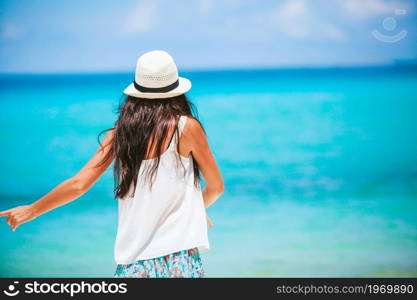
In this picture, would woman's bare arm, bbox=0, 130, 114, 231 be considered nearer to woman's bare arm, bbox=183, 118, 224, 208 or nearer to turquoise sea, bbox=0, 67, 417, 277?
woman's bare arm, bbox=183, 118, 224, 208

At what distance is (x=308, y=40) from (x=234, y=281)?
28.9 ft

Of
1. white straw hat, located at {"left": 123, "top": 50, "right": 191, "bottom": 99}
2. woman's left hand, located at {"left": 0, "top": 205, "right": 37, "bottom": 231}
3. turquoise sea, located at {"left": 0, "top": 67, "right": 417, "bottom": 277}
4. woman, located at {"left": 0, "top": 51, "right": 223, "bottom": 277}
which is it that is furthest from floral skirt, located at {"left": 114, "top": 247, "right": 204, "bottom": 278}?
turquoise sea, located at {"left": 0, "top": 67, "right": 417, "bottom": 277}

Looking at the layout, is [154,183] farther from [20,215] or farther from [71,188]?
[20,215]

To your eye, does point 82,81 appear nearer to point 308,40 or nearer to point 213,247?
point 308,40

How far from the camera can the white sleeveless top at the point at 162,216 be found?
1.98 metres

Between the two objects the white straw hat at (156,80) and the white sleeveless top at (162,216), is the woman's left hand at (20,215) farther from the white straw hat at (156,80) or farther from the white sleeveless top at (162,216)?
the white straw hat at (156,80)

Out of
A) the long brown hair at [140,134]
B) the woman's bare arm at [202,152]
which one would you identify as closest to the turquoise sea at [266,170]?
the woman's bare arm at [202,152]

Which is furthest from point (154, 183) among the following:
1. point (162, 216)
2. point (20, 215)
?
point (20, 215)

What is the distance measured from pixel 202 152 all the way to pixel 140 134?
0.18m

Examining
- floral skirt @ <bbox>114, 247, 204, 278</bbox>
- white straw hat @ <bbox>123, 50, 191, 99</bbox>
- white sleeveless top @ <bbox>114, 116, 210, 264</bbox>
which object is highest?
white straw hat @ <bbox>123, 50, 191, 99</bbox>

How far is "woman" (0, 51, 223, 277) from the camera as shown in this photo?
198 centimetres

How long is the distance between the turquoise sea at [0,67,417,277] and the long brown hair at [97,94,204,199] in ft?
7.32

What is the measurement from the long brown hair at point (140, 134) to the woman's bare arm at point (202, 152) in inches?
1.5

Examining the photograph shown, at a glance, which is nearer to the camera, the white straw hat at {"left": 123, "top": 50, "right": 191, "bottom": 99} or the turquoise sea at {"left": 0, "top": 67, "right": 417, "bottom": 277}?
the white straw hat at {"left": 123, "top": 50, "right": 191, "bottom": 99}
